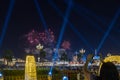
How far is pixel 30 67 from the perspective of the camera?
570 inches

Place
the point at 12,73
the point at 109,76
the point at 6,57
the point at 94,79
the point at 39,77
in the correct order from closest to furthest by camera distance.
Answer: the point at 109,76 < the point at 94,79 < the point at 39,77 < the point at 12,73 < the point at 6,57

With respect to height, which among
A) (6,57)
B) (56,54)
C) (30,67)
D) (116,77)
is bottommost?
(116,77)

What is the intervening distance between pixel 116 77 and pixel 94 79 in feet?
0.95

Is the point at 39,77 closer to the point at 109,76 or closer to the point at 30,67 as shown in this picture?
the point at 30,67

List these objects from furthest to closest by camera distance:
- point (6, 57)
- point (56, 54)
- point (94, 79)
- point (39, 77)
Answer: point (56, 54) → point (6, 57) → point (39, 77) → point (94, 79)

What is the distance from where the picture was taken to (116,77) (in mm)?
2623

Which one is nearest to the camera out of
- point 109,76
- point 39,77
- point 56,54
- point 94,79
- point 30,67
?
point 109,76

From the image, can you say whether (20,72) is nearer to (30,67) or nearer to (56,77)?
(56,77)

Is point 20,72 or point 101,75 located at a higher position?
point 20,72

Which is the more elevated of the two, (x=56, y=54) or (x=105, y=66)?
(x=56, y=54)

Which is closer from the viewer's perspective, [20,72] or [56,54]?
[20,72]

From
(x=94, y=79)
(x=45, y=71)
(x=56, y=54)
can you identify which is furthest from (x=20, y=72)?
(x=56, y=54)

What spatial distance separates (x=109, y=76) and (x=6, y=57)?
46.1m

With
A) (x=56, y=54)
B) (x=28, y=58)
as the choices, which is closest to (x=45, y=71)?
(x=28, y=58)
